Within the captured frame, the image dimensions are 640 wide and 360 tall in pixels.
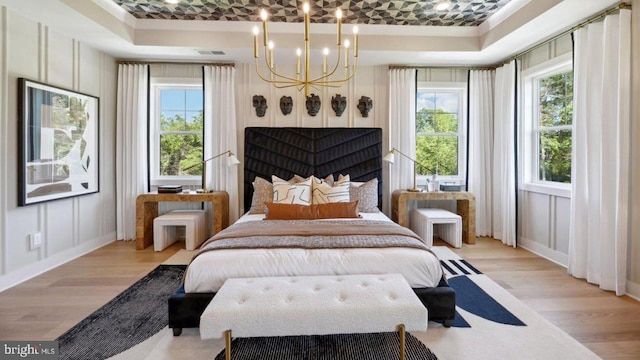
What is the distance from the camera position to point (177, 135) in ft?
15.9

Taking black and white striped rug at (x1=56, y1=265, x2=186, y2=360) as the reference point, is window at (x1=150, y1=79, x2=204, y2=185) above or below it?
above

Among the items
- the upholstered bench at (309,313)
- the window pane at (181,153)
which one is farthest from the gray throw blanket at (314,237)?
the window pane at (181,153)

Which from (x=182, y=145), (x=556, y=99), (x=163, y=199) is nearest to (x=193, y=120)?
(x=182, y=145)

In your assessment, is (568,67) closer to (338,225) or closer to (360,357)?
(338,225)

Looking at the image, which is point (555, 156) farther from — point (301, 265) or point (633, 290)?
point (301, 265)

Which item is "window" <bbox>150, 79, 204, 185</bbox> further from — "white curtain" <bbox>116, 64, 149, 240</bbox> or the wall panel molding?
the wall panel molding

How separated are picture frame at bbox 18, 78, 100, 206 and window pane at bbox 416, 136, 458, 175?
14.6 ft

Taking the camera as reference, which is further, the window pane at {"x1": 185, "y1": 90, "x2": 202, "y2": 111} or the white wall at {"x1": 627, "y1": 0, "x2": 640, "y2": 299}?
the window pane at {"x1": 185, "y1": 90, "x2": 202, "y2": 111}

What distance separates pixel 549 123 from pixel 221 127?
14.0 feet

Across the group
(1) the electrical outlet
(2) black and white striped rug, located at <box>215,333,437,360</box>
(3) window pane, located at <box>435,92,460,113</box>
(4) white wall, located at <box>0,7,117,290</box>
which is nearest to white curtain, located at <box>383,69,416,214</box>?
(3) window pane, located at <box>435,92,460,113</box>

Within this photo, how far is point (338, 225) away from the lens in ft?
9.97

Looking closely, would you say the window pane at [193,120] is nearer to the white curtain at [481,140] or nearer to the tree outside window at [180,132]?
the tree outside window at [180,132]

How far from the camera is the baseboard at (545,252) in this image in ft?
12.1

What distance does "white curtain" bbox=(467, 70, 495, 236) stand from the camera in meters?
4.83
